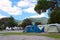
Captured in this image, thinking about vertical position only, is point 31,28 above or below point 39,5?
below

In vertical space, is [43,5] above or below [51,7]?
above

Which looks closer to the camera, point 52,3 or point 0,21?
point 52,3

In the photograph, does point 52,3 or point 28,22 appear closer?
point 52,3

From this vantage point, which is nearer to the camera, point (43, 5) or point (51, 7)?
point (51, 7)

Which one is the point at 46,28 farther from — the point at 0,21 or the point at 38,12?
the point at 0,21

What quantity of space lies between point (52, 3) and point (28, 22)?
57.0 meters

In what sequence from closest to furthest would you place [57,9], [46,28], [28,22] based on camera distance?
1. [46,28]
2. [57,9]
3. [28,22]

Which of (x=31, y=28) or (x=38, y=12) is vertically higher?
(x=38, y=12)

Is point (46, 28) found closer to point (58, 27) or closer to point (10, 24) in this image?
point (58, 27)

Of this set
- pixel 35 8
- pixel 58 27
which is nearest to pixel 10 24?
pixel 35 8

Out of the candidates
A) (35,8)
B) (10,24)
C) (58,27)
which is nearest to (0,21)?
(10,24)

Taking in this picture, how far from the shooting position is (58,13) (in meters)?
51.8

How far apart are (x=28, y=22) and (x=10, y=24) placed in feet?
32.4

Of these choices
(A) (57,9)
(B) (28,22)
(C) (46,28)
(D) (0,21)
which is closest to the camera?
(C) (46,28)
